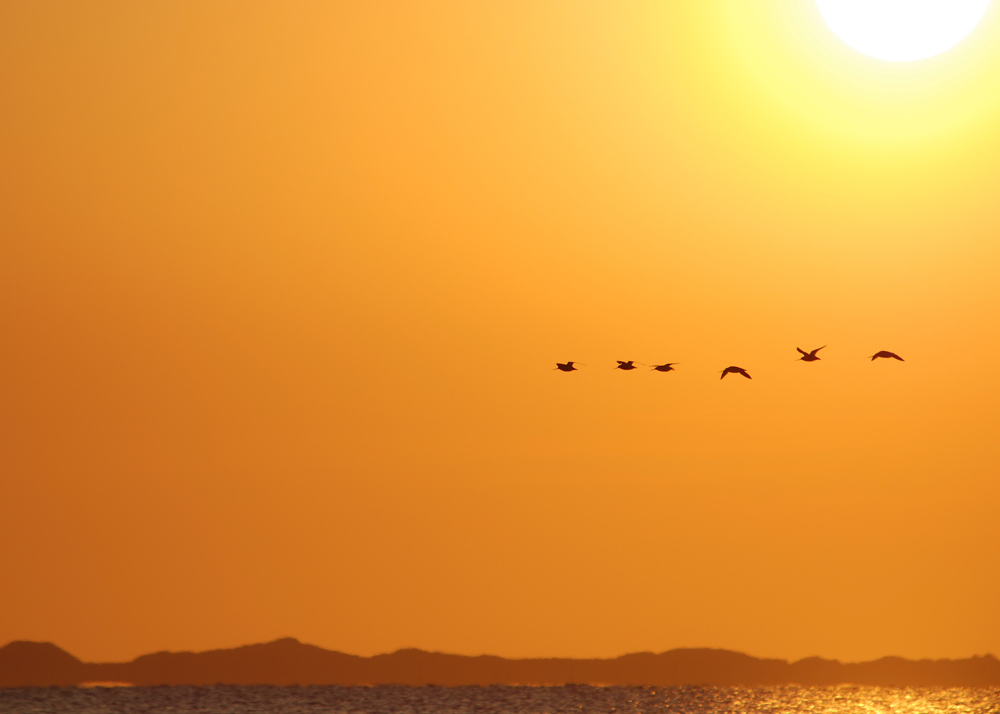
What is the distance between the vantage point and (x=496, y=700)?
42.2 m

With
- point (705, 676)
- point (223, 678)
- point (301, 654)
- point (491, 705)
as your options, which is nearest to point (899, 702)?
point (705, 676)

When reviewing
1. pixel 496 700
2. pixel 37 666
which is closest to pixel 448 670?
pixel 496 700

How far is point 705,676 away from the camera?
46125 millimetres

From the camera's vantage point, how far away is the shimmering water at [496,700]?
40031 mm

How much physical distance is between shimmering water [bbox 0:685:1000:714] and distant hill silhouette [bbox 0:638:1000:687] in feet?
2.35

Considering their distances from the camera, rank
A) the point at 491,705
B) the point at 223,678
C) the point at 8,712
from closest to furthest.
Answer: the point at 8,712 → the point at 491,705 → the point at 223,678

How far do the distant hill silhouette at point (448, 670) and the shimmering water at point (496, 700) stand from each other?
716 mm

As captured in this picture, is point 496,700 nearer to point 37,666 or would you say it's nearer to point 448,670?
point 448,670

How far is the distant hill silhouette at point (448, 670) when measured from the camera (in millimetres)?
43000

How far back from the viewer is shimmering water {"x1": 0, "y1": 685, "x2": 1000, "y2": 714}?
40.0m

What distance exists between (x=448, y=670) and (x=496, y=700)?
12.3ft

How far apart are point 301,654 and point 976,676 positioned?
36487 millimetres

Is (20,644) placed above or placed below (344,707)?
above

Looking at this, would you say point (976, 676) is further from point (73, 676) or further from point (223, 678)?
point (73, 676)
